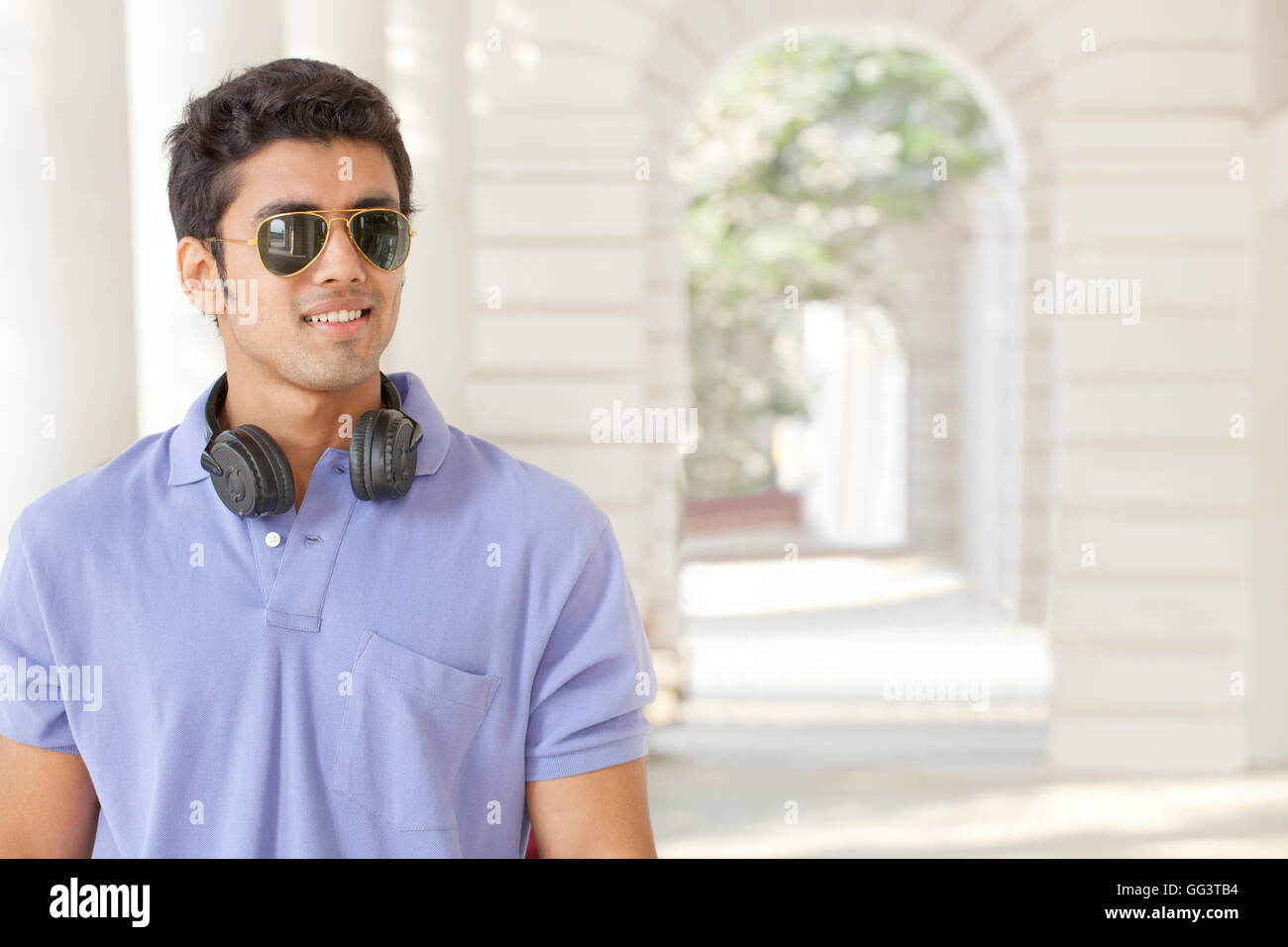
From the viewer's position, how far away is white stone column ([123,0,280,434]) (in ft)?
10.3

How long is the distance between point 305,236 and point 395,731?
703 millimetres

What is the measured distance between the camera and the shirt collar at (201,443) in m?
1.82

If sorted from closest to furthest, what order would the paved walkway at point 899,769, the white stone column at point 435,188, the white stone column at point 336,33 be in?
the white stone column at point 336,33
the white stone column at point 435,188
the paved walkway at point 899,769

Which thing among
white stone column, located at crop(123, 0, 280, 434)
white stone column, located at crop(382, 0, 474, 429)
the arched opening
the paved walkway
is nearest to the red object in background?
the arched opening

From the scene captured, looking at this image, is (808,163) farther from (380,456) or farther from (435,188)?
(380,456)

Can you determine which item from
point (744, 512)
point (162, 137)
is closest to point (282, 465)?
point (162, 137)

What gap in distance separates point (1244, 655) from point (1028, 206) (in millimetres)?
4656

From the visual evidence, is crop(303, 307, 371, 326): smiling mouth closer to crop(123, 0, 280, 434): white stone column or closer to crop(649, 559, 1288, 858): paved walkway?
crop(123, 0, 280, 434): white stone column

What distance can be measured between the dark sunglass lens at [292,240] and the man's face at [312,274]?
13 millimetres

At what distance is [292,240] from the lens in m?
1.81

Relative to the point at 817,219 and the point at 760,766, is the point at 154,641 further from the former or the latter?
the point at 817,219

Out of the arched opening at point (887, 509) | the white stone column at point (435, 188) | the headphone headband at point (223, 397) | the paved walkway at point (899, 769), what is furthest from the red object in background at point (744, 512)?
the headphone headband at point (223, 397)

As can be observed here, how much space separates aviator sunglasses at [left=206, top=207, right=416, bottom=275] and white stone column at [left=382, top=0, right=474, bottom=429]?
352 centimetres

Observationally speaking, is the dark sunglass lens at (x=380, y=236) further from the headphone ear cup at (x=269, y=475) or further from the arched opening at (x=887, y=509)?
the arched opening at (x=887, y=509)
